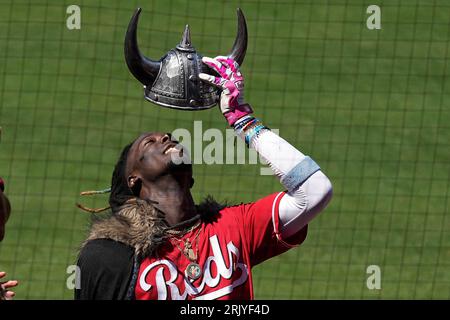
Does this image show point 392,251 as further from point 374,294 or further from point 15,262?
point 15,262

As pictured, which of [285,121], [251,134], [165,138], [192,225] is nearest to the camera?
[251,134]

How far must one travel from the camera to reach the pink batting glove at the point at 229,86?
7.06 m

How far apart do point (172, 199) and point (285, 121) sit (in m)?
7.87

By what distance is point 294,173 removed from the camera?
22.8 feet

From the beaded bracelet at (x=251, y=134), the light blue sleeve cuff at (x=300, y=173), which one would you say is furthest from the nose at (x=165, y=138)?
the light blue sleeve cuff at (x=300, y=173)

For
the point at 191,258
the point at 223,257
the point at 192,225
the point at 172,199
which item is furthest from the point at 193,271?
the point at 172,199

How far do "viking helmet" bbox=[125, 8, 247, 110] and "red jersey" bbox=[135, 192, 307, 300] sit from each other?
2.15 feet

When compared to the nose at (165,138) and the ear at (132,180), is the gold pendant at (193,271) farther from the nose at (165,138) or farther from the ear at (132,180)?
the nose at (165,138)

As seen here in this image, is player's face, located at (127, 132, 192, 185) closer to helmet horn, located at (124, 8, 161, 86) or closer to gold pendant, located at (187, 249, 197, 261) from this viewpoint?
helmet horn, located at (124, 8, 161, 86)

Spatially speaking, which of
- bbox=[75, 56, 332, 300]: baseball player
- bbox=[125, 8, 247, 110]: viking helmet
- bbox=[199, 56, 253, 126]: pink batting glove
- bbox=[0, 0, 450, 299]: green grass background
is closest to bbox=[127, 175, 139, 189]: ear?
bbox=[75, 56, 332, 300]: baseball player

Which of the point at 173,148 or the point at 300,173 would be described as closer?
the point at 300,173

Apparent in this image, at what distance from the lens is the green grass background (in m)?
13.2

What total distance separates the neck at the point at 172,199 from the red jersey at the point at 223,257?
0.40ft

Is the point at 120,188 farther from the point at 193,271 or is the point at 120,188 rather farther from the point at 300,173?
the point at 300,173
